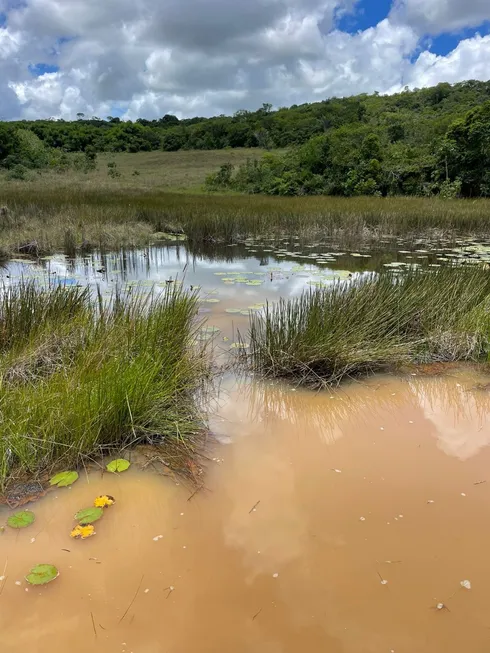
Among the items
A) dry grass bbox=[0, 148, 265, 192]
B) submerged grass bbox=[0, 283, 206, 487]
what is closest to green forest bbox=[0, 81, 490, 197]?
dry grass bbox=[0, 148, 265, 192]

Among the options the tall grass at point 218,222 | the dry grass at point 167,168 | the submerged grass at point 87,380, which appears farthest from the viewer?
the dry grass at point 167,168

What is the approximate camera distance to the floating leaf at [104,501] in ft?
6.72

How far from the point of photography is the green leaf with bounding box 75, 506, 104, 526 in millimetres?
1939

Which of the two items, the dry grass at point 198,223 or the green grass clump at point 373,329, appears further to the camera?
the dry grass at point 198,223

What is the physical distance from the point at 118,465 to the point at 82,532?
0.45m

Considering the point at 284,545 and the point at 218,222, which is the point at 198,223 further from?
the point at 284,545

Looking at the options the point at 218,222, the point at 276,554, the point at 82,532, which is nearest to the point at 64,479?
the point at 82,532

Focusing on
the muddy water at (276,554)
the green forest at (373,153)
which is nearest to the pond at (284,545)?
the muddy water at (276,554)

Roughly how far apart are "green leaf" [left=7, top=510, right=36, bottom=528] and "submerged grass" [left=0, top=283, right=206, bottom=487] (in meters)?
0.20

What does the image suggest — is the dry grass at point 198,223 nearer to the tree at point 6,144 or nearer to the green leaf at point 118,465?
the green leaf at point 118,465

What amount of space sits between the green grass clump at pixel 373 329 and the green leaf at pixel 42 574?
2066mm

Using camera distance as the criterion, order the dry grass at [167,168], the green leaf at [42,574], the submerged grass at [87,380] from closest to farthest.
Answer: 1. the green leaf at [42,574]
2. the submerged grass at [87,380]
3. the dry grass at [167,168]

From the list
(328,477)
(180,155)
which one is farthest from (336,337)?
(180,155)

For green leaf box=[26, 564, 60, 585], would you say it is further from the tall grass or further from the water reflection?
the tall grass
